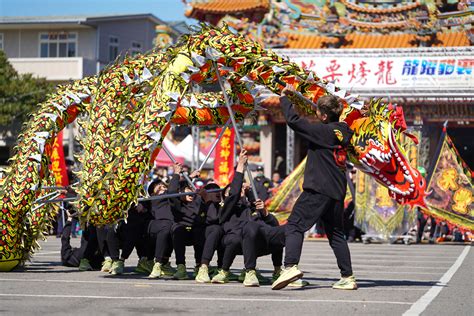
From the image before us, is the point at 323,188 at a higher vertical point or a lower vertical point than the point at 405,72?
lower

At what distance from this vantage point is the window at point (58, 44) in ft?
168

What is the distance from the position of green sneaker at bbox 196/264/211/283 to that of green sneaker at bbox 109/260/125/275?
1350 millimetres

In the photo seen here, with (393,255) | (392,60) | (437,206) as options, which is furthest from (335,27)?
(393,255)

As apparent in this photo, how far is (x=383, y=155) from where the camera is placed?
1242 centimetres

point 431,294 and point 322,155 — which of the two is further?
point 322,155

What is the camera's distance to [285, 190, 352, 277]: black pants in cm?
1113

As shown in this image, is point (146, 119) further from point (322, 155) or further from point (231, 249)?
point (322, 155)

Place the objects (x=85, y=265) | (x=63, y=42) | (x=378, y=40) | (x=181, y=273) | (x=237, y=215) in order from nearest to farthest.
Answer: (x=237, y=215) < (x=181, y=273) < (x=85, y=265) < (x=378, y=40) < (x=63, y=42)

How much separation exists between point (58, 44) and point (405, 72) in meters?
23.8

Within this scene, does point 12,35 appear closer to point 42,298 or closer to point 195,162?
point 195,162

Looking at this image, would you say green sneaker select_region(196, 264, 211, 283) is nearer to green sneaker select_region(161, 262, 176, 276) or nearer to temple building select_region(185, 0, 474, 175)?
green sneaker select_region(161, 262, 176, 276)

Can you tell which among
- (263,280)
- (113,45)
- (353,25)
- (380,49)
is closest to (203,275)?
(263,280)

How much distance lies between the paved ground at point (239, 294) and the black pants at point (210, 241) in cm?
40

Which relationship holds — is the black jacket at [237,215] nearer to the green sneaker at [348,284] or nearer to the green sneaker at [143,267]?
the green sneaker at [143,267]
